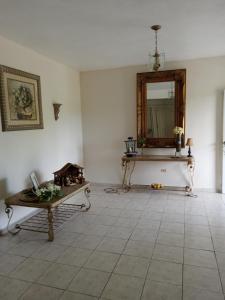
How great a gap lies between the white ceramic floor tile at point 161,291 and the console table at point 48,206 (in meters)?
1.37

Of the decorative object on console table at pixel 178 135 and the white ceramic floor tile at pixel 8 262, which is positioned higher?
the decorative object on console table at pixel 178 135

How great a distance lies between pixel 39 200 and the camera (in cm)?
303

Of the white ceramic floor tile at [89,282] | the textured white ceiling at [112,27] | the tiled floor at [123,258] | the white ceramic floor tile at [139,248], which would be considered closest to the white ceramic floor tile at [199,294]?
the tiled floor at [123,258]

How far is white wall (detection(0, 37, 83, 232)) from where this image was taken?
3.33 m

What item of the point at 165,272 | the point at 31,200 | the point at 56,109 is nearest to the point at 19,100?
the point at 56,109

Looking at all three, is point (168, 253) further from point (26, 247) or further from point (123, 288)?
point (26, 247)

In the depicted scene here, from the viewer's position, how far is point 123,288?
2.06 metres

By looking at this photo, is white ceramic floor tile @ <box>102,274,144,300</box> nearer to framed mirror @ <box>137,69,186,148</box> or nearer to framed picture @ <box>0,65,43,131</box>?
framed picture @ <box>0,65,43,131</box>

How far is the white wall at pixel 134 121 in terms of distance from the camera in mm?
4637

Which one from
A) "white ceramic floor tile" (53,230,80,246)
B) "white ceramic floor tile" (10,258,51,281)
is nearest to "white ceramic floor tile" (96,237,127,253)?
"white ceramic floor tile" (53,230,80,246)

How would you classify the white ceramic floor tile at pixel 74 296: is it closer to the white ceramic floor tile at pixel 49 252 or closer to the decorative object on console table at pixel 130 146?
the white ceramic floor tile at pixel 49 252

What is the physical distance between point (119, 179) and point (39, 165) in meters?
1.95

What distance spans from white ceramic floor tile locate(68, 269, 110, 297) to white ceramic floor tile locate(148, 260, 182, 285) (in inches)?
16.8

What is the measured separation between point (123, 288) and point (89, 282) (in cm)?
31
